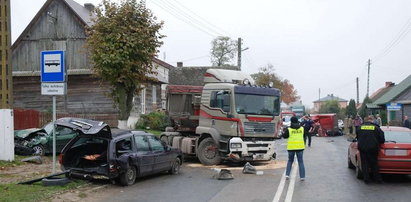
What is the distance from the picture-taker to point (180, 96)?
711 inches

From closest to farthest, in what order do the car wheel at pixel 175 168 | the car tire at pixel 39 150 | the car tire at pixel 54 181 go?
the car tire at pixel 54 181 < the car wheel at pixel 175 168 < the car tire at pixel 39 150

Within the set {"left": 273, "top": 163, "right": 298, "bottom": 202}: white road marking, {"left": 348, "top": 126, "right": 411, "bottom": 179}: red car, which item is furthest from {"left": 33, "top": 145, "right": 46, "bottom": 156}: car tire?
{"left": 348, "top": 126, "right": 411, "bottom": 179}: red car

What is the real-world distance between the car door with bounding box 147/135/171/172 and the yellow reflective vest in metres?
3.65

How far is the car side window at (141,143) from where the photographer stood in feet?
39.1

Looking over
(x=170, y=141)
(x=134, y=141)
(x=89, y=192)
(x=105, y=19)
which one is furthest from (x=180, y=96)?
(x=89, y=192)

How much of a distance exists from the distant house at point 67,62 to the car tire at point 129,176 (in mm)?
17324

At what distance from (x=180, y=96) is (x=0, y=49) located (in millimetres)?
6967

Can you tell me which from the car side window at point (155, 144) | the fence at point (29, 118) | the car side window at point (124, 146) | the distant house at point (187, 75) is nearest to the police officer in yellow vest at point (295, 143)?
the car side window at point (155, 144)

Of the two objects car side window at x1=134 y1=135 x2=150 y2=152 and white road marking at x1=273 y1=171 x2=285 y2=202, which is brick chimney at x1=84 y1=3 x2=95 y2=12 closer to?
car side window at x1=134 y1=135 x2=150 y2=152

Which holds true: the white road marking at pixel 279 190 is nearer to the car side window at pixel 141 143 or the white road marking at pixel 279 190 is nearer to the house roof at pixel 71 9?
the car side window at pixel 141 143

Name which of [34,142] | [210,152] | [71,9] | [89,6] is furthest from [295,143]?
[89,6]

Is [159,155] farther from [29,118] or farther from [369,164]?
[29,118]

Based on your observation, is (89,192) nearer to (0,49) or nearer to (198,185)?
(198,185)

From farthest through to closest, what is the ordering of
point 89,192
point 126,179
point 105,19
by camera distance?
point 105,19
point 126,179
point 89,192
